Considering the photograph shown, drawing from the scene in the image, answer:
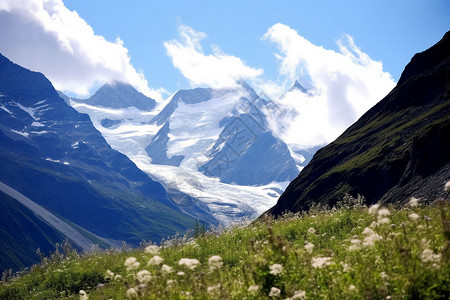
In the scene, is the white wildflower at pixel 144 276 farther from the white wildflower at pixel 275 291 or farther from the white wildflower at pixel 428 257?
the white wildflower at pixel 428 257


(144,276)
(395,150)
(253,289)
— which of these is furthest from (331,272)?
(395,150)

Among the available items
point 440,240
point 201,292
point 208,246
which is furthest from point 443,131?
point 201,292

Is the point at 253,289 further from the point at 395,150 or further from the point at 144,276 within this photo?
the point at 395,150

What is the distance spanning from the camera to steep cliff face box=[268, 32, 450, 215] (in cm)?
5256

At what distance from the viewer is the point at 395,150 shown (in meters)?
75.1

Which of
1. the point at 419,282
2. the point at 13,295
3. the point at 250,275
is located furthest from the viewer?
the point at 13,295

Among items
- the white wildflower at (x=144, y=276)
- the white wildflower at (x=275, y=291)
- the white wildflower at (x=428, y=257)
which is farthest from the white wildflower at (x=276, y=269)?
the white wildflower at (x=428, y=257)

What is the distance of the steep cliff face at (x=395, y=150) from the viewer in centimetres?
5256

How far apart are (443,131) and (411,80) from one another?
168ft

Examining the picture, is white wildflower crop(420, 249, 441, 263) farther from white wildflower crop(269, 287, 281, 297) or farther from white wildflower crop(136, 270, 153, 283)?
white wildflower crop(136, 270, 153, 283)

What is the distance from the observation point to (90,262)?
1991 cm

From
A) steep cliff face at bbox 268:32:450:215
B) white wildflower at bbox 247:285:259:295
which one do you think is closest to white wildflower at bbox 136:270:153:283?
white wildflower at bbox 247:285:259:295

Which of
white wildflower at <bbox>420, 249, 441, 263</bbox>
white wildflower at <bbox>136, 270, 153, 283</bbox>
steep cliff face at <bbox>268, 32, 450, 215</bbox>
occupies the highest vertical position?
steep cliff face at <bbox>268, 32, 450, 215</bbox>

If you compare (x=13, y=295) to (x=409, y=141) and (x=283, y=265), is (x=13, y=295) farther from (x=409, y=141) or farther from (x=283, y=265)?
(x=409, y=141)
